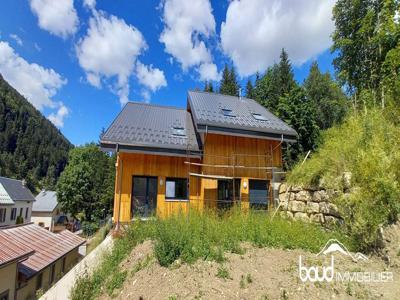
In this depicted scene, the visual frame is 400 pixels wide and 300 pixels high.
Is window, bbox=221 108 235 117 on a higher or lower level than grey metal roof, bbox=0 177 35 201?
higher

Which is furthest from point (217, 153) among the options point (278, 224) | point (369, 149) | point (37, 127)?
point (37, 127)

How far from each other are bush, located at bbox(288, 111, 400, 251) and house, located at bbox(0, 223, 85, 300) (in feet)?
43.8

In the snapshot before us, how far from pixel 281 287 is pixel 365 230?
2.63 meters

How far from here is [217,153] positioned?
12133mm

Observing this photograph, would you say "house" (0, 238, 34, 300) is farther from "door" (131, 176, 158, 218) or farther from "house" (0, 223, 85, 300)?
"door" (131, 176, 158, 218)

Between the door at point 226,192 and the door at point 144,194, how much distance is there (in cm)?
289

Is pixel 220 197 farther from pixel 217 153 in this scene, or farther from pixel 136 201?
pixel 136 201

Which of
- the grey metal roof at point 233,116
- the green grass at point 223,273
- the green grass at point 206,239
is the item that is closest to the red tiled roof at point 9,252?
the green grass at point 206,239

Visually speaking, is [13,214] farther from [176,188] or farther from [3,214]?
[176,188]

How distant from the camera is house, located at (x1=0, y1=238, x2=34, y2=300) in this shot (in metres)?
11.1

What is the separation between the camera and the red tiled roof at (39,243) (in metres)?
14.6

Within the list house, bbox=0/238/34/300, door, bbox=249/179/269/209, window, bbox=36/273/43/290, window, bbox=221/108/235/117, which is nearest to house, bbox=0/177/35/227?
window, bbox=36/273/43/290

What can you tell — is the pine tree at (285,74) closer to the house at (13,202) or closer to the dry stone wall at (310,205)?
the dry stone wall at (310,205)

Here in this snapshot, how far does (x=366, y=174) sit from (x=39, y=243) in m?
19.0
